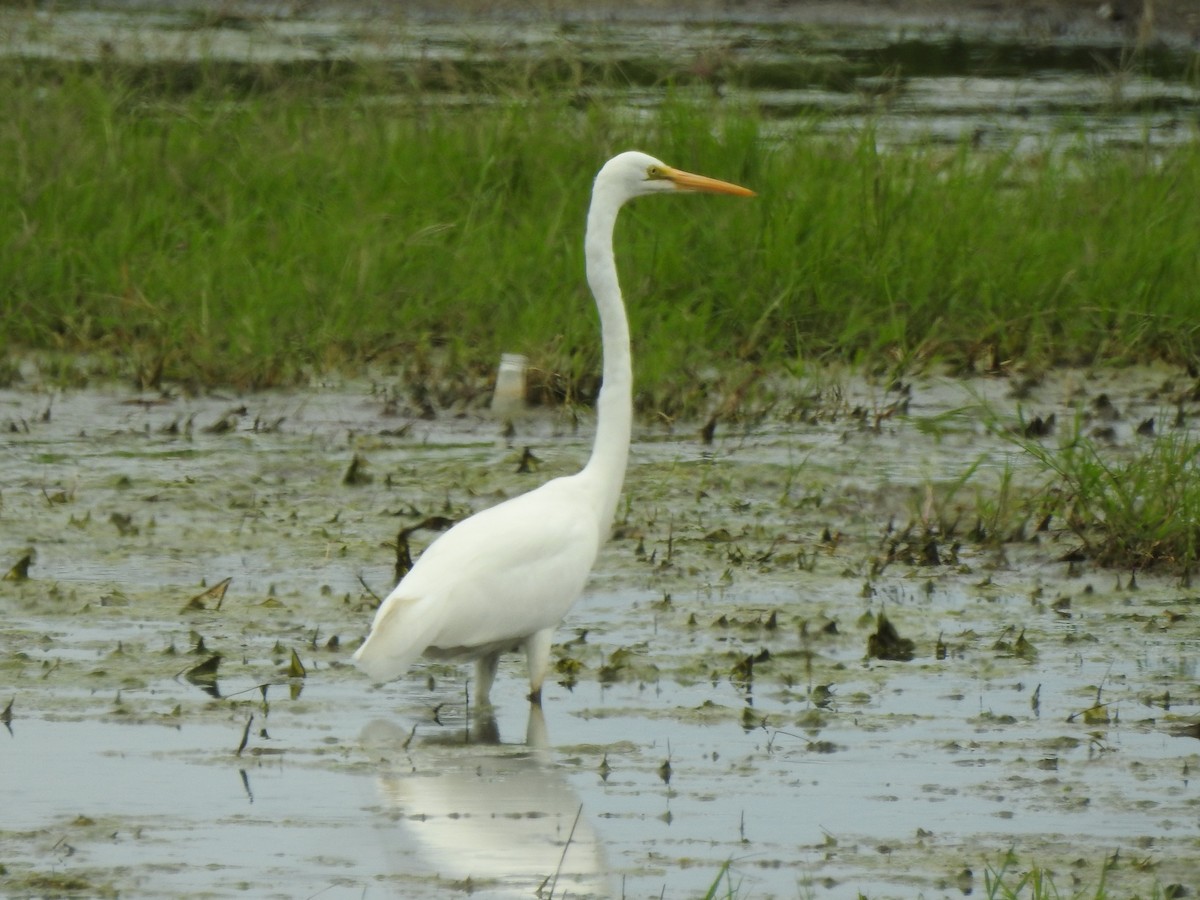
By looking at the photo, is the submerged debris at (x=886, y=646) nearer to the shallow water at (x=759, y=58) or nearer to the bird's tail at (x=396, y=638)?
the bird's tail at (x=396, y=638)

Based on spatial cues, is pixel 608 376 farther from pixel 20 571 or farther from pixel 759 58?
pixel 759 58

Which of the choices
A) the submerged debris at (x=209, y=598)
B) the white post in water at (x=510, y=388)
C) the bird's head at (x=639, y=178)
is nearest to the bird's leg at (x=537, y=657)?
the submerged debris at (x=209, y=598)

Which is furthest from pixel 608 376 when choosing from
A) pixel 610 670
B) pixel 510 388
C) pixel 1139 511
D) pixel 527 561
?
pixel 510 388

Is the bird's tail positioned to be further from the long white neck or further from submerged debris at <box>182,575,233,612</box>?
submerged debris at <box>182,575,233,612</box>

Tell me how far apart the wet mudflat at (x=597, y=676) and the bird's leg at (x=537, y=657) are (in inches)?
2.5

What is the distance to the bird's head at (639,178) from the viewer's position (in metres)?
5.76

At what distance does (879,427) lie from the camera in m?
7.60

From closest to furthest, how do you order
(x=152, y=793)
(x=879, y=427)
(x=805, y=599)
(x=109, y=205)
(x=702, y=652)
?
1. (x=152, y=793)
2. (x=702, y=652)
3. (x=805, y=599)
4. (x=879, y=427)
5. (x=109, y=205)

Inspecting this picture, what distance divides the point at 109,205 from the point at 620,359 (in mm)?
4162

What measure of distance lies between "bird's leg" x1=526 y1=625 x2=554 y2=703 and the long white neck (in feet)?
1.51

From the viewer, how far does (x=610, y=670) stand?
5.22 meters

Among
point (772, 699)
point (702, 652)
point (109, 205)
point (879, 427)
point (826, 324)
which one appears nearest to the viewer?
point (772, 699)

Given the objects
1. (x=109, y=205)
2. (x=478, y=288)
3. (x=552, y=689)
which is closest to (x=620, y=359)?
(x=552, y=689)

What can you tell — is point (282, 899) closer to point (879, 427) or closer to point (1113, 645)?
point (1113, 645)
